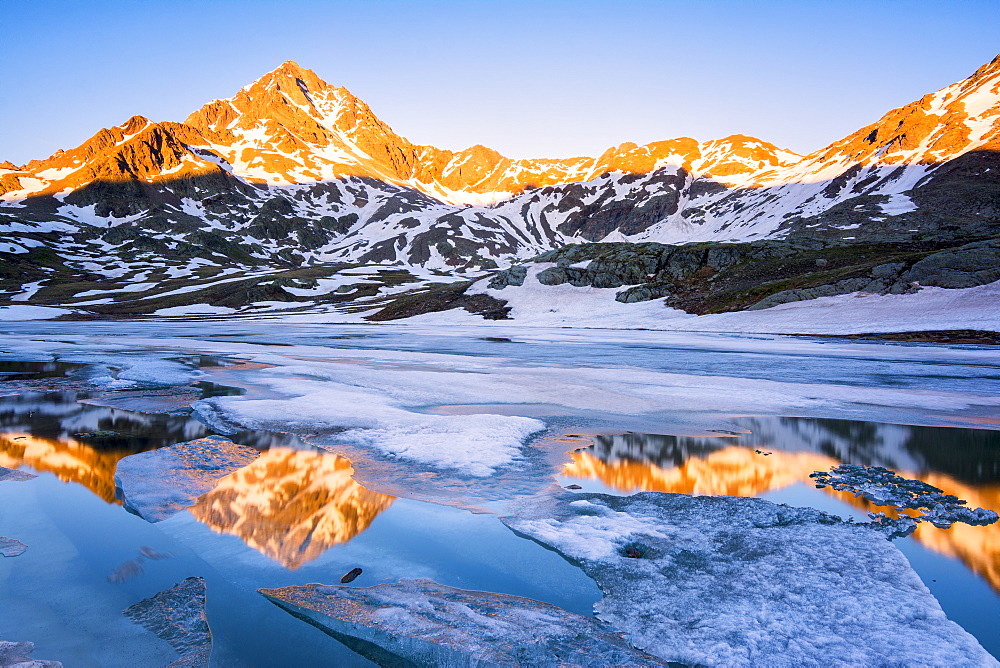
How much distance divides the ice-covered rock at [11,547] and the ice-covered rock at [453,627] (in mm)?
3069

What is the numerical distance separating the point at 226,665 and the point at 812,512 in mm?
6833

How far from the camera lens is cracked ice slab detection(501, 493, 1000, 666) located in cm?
412

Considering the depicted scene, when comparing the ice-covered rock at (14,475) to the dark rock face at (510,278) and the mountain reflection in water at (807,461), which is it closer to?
the mountain reflection in water at (807,461)

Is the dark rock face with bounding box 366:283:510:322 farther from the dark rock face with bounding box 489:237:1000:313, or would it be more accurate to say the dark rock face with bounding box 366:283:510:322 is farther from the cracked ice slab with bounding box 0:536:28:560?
the cracked ice slab with bounding box 0:536:28:560

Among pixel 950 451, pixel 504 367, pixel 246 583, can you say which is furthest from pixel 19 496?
pixel 504 367

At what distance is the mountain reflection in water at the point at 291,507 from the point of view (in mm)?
6152

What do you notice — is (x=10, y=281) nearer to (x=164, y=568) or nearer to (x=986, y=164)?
(x=164, y=568)

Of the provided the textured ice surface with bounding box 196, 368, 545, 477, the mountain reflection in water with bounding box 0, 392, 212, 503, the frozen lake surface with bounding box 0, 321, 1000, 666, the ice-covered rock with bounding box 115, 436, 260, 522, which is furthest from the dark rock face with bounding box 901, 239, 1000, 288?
the mountain reflection in water with bounding box 0, 392, 212, 503

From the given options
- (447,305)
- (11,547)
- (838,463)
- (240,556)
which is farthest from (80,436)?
(447,305)

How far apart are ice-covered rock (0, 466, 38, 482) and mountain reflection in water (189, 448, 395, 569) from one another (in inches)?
119

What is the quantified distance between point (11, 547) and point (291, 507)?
2.90 metres

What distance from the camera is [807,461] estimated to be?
9438 mm

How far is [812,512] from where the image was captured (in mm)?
7000

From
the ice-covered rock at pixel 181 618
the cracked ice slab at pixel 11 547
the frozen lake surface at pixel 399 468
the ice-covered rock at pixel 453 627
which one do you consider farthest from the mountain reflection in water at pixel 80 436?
the ice-covered rock at pixel 453 627
